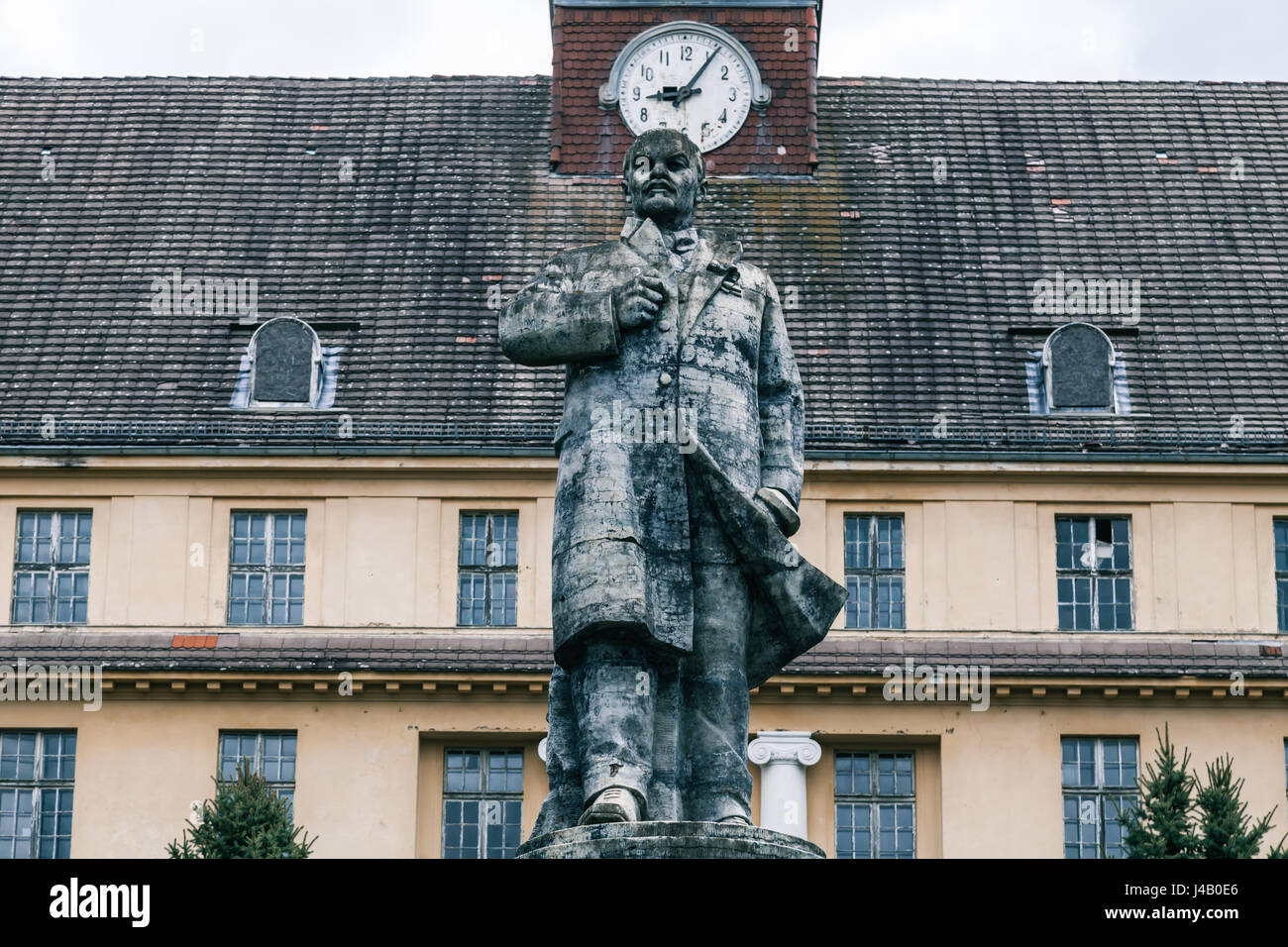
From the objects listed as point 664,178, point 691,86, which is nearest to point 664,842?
point 664,178

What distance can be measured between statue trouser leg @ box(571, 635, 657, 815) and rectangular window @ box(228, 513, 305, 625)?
25.0 m

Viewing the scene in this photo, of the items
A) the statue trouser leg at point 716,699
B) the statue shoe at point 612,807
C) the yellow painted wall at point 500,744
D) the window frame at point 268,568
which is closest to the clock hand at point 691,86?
the window frame at point 268,568

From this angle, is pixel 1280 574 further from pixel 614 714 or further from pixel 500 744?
pixel 614 714

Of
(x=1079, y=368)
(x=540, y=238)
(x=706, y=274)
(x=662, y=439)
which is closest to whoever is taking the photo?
(x=662, y=439)

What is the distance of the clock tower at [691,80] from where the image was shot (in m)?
43.8

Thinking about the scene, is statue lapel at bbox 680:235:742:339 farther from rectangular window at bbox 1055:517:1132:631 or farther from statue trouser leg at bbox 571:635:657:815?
rectangular window at bbox 1055:517:1132:631

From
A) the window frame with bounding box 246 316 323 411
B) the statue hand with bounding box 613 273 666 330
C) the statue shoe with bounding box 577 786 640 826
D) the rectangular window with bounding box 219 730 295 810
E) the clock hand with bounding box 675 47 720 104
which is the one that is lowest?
the statue shoe with bounding box 577 786 640 826

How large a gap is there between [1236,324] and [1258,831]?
11924 mm

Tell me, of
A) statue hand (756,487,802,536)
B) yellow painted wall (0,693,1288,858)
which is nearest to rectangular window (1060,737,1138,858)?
yellow painted wall (0,693,1288,858)

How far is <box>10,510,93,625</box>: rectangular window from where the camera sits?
39031 mm

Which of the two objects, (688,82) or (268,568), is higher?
(688,82)

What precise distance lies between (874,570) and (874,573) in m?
0.04

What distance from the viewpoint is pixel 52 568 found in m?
39.3
